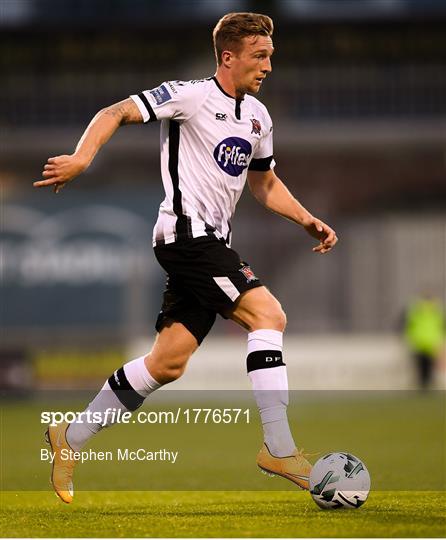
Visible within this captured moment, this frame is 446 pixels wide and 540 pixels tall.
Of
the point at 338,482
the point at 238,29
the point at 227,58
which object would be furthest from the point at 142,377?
the point at 238,29

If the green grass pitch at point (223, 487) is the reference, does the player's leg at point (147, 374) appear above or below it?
above

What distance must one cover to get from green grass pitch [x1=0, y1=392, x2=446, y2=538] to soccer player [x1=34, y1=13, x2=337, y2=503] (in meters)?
0.37

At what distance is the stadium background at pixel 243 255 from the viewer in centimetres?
709

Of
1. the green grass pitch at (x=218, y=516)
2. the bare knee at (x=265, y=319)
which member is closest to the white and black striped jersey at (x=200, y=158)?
the bare knee at (x=265, y=319)

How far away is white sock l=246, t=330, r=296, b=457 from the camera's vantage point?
5723 mm

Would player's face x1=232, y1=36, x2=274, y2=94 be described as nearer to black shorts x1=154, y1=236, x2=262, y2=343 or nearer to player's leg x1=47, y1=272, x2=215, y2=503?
black shorts x1=154, y1=236, x2=262, y2=343

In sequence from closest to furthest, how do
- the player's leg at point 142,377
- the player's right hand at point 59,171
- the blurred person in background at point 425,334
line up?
the player's right hand at point 59,171 < the player's leg at point 142,377 < the blurred person in background at point 425,334

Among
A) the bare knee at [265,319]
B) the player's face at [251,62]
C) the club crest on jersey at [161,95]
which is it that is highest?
the player's face at [251,62]

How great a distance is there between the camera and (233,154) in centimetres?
591

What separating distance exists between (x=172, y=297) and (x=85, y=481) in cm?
257

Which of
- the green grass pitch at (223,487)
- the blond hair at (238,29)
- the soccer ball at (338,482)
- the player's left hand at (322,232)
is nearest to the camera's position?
the green grass pitch at (223,487)

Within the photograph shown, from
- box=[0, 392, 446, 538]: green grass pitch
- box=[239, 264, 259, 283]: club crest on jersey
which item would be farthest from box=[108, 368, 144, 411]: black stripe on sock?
box=[239, 264, 259, 283]: club crest on jersey

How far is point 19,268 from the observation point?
1867 cm

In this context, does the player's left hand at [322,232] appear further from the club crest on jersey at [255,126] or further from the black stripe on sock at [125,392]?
the black stripe on sock at [125,392]
